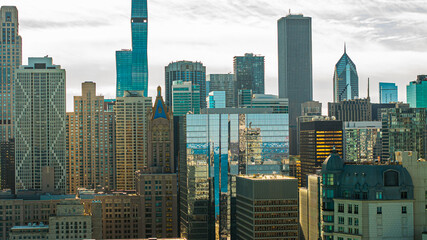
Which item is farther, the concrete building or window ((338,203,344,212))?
window ((338,203,344,212))

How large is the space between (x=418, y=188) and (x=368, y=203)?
38.1 ft

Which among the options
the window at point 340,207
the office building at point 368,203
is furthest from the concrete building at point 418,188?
the window at point 340,207

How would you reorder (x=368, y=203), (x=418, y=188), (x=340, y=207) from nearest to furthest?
(x=368, y=203)
(x=418, y=188)
(x=340, y=207)

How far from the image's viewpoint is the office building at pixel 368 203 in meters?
130

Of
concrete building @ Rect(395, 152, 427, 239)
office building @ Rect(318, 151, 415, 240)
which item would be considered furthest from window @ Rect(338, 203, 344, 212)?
concrete building @ Rect(395, 152, 427, 239)

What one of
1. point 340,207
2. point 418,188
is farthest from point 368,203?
point 418,188

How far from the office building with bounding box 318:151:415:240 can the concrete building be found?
44.4 inches

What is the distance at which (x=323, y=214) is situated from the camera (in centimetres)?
13488

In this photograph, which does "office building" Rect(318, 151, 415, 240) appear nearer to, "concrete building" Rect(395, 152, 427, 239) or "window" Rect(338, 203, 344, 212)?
"window" Rect(338, 203, 344, 212)

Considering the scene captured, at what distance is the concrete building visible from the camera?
429 feet

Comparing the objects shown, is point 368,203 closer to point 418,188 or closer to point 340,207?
point 340,207

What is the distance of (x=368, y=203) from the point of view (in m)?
129

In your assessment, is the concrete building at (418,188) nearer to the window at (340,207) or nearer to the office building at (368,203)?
the office building at (368,203)

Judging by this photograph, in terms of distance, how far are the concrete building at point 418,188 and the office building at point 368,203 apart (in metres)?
1.13
